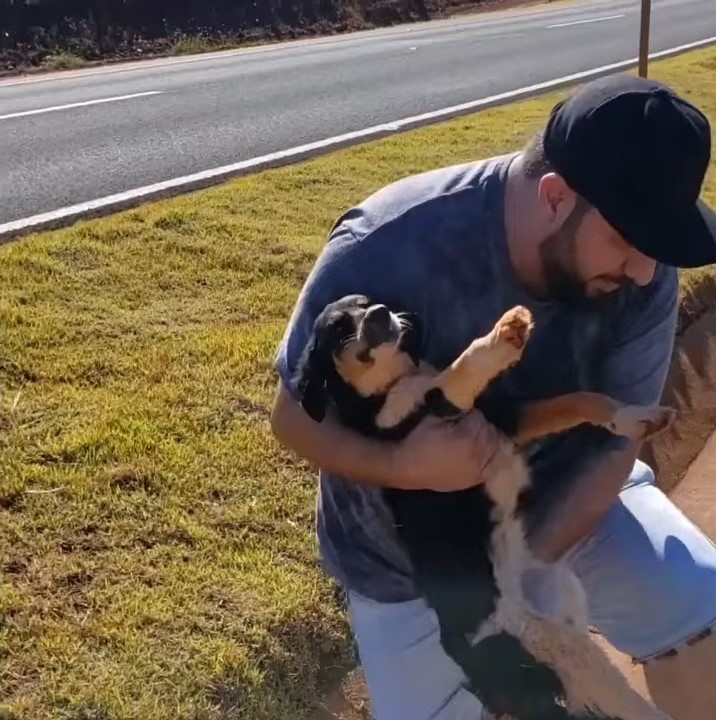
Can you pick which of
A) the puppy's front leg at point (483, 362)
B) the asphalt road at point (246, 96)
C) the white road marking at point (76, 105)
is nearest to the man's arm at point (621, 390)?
the puppy's front leg at point (483, 362)

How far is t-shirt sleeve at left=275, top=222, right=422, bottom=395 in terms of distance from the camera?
103 inches

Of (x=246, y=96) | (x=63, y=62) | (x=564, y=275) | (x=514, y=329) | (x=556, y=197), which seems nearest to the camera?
(x=514, y=329)

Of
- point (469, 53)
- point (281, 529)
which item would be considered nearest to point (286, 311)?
point (281, 529)

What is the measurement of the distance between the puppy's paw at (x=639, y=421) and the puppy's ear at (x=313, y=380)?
2.05 ft

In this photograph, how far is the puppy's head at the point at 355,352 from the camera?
2.38 metres

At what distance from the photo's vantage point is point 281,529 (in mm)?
3764

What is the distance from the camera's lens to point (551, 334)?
2.77 metres

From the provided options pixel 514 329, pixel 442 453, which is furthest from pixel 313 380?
pixel 514 329

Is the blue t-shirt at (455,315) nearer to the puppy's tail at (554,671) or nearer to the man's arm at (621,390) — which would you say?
the man's arm at (621,390)

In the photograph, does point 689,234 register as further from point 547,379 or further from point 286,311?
point 286,311

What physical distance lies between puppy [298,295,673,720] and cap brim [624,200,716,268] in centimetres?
35

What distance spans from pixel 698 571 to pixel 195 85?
11.2 metres

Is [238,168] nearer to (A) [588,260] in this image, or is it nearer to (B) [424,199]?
(B) [424,199]

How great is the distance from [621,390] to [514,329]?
64 cm
